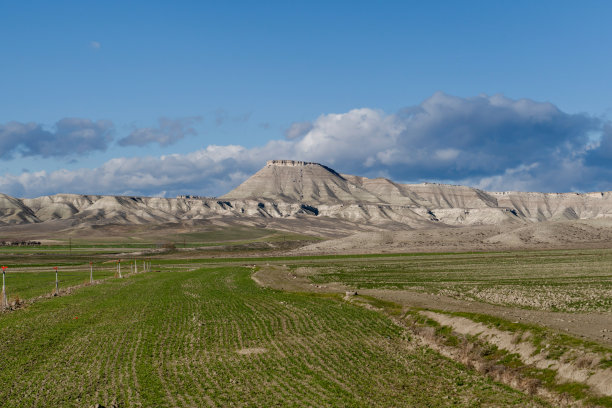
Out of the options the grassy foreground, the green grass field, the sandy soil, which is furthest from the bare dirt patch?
the green grass field

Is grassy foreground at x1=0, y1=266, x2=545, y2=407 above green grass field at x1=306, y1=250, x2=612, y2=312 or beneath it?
above

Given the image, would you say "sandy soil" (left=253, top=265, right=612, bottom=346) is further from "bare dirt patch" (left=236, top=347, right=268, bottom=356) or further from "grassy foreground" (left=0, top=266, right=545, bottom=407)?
"bare dirt patch" (left=236, top=347, right=268, bottom=356)

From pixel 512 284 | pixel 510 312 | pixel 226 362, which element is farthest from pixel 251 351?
pixel 512 284

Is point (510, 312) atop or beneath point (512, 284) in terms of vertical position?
atop

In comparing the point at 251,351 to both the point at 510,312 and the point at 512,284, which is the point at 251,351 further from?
the point at 512,284

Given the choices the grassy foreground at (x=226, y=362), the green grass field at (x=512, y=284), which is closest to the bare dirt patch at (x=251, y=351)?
the grassy foreground at (x=226, y=362)

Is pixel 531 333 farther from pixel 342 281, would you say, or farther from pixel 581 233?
pixel 581 233

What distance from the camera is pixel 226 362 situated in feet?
81.9

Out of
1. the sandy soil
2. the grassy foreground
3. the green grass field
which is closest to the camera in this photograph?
the grassy foreground

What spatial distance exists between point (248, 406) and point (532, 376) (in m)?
11.9

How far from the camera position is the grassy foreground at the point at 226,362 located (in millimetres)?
20000

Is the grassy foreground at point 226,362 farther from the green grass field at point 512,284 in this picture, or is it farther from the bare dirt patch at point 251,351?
the green grass field at point 512,284

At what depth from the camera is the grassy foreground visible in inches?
787

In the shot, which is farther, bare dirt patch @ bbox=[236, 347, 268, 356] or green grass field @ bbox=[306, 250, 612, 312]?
green grass field @ bbox=[306, 250, 612, 312]
